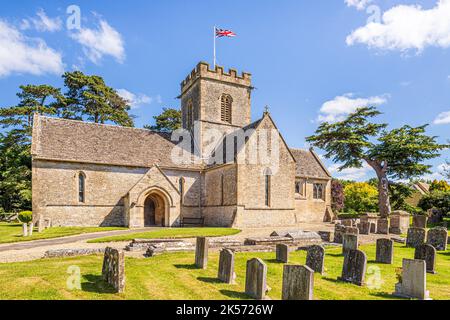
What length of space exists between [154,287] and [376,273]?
666cm

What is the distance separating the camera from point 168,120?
168 feet

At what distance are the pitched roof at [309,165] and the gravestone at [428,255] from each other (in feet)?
72.7

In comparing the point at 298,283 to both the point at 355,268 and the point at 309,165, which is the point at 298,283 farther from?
the point at 309,165

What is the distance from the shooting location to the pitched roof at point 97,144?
2516 cm

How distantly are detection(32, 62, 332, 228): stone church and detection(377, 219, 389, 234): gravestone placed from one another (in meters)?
6.82

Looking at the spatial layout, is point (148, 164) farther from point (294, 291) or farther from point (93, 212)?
point (294, 291)

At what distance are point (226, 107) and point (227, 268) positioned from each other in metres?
26.3

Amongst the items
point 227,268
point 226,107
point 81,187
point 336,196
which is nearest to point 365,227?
point 227,268

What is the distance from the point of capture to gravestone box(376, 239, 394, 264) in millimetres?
11789

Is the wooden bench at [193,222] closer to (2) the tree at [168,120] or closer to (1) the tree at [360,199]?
(2) the tree at [168,120]

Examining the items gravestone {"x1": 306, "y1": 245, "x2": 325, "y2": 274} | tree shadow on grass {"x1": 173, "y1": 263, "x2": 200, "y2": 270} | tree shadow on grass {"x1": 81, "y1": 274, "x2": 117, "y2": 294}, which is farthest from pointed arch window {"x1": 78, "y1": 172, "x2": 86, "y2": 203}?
gravestone {"x1": 306, "y1": 245, "x2": 325, "y2": 274}

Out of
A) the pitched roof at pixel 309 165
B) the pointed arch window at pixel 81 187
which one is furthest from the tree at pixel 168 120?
the pointed arch window at pixel 81 187

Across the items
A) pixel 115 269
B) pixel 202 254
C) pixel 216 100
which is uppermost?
pixel 216 100

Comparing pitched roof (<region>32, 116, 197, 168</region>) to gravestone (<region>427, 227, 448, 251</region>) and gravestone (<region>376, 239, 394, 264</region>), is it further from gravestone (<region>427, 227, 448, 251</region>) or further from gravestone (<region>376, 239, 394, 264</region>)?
gravestone (<region>427, 227, 448, 251</region>)
